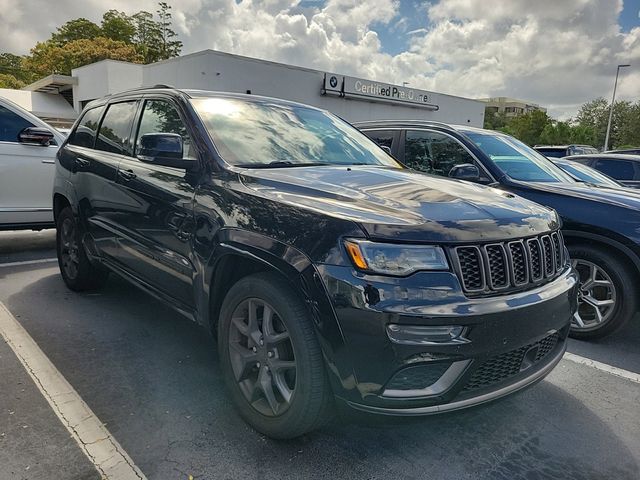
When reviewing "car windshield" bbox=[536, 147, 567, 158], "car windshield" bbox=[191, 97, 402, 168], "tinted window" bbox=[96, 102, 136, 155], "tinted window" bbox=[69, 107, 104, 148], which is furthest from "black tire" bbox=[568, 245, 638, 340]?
"car windshield" bbox=[536, 147, 567, 158]

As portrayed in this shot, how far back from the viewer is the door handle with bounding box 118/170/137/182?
11.2 feet

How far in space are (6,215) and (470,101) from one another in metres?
32.7

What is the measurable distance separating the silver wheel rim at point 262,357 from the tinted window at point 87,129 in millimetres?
2725

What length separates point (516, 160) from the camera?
4.87 meters

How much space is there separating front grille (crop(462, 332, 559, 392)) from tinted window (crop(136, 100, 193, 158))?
2.03 metres

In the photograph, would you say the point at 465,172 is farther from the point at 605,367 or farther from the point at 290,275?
the point at 290,275

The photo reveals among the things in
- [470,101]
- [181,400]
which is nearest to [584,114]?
[470,101]

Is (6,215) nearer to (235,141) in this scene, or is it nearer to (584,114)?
(235,141)

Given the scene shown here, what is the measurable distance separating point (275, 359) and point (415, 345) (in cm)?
74

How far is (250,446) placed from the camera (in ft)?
7.85

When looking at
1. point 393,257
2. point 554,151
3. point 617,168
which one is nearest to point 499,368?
point 393,257

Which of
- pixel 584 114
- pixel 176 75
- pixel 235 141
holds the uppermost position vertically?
pixel 584 114

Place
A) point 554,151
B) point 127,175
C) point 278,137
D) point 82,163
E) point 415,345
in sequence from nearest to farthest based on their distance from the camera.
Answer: point 415,345 < point 278,137 < point 127,175 < point 82,163 < point 554,151

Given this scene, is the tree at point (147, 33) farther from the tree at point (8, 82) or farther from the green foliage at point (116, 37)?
the tree at point (8, 82)
